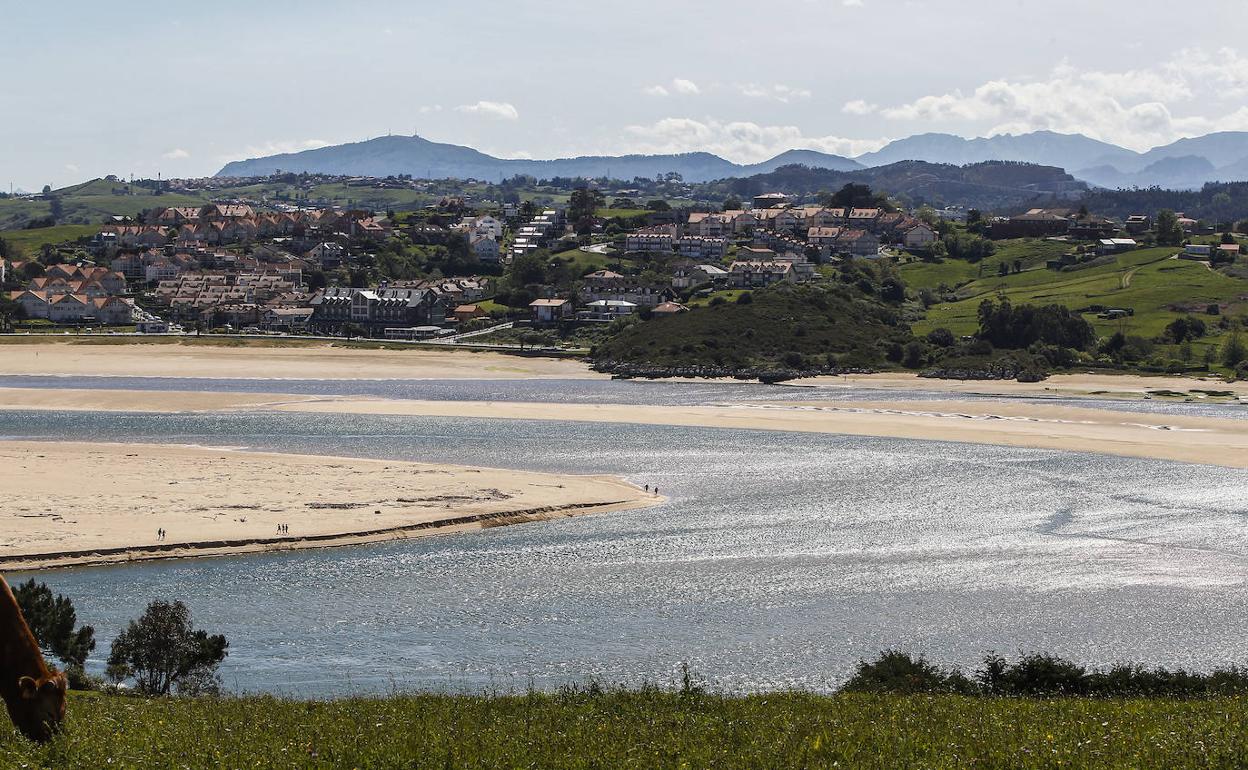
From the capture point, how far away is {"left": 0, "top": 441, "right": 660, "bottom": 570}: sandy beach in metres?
47.1

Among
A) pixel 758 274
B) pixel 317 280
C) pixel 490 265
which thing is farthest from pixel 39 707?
pixel 490 265

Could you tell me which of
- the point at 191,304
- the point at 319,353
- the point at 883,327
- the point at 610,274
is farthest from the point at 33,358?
the point at 883,327

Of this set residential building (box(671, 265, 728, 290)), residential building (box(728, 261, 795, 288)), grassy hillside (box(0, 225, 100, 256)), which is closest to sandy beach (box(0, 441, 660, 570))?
residential building (box(728, 261, 795, 288))

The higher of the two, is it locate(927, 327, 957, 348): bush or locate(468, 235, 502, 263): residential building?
locate(468, 235, 502, 263): residential building

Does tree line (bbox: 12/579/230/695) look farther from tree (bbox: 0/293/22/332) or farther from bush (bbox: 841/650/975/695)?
tree (bbox: 0/293/22/332)

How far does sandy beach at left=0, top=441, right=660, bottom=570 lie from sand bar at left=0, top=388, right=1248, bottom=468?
2179cm

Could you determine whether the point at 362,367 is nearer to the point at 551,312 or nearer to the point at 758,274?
the point at 551,312

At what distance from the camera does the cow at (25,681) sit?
626 inches

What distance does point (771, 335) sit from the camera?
126125mm

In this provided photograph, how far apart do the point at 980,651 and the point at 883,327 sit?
96.0m

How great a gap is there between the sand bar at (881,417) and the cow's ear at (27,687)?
208ft

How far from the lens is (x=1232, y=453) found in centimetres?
7044

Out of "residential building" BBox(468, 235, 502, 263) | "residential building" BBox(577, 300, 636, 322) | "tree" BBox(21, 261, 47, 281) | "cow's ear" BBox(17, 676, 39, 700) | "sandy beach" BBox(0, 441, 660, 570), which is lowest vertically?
"sandy beach" BBox(0, 441, 660, 570)

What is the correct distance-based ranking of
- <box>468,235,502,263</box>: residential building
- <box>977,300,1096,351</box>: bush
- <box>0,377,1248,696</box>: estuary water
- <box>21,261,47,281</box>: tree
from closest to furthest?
<box>0,377,1248,696</box>: estuary water → <box>977,300,1096,351</box>: bush → <box>21,261,47,281</box>: tree → <box>468,235,502,263</box>: residential building
